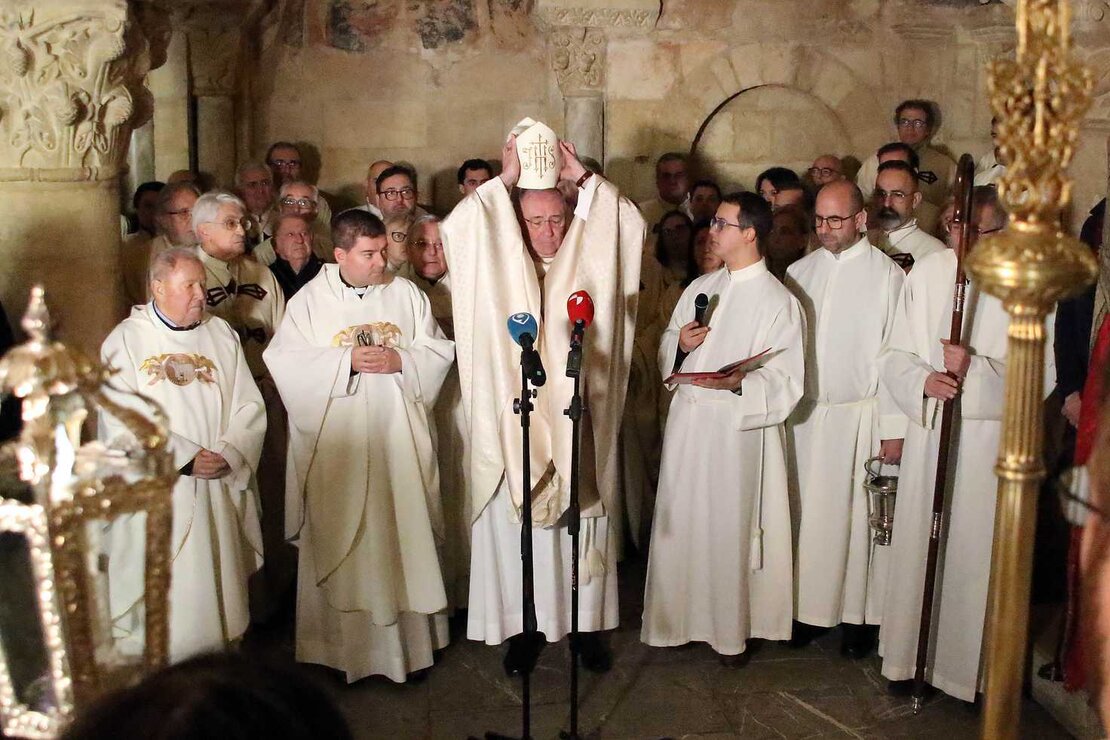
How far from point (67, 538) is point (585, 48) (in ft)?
21.3

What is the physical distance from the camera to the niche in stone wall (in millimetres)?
8680

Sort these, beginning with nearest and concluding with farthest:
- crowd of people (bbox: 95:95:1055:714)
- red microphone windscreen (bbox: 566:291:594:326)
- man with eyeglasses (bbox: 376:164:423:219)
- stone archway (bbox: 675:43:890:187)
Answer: red microphone windscreen (bbox: 566:291:594:326), crowd of people (bbox: 95:95:1055:714), man with eyeglasses (bbox: 376:164:423:219), stone archway (bbox: 675:43:890:187)

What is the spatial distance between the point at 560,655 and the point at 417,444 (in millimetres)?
1150

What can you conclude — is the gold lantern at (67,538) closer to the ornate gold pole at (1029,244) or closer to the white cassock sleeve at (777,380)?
the ornate gold pole at (1029,244)

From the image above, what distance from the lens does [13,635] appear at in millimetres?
2398

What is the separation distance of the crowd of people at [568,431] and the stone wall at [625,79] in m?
3.13

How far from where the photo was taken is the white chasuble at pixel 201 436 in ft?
15.2

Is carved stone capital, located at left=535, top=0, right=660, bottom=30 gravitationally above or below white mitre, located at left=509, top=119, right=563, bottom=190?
above

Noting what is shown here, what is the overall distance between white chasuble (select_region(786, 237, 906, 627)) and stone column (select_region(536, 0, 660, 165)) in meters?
3.23

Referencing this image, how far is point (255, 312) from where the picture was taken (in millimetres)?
5824

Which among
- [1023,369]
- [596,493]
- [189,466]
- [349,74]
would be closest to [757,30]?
[349,74]

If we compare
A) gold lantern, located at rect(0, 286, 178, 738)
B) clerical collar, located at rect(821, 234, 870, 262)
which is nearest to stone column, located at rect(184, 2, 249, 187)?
clerical collar, located at rect(821, 234, 870, 262)

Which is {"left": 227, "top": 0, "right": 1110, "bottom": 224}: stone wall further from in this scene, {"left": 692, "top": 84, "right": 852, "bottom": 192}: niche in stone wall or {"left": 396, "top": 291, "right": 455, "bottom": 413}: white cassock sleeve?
{"left": 396, "top": 291, "right": 455, "bottom": 413}: white cassock sleeve

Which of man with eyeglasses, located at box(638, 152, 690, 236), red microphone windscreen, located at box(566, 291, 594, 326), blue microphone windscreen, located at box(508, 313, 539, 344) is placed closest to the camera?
blue microphone windscreen, located at box(508, 313, 539, 344)
